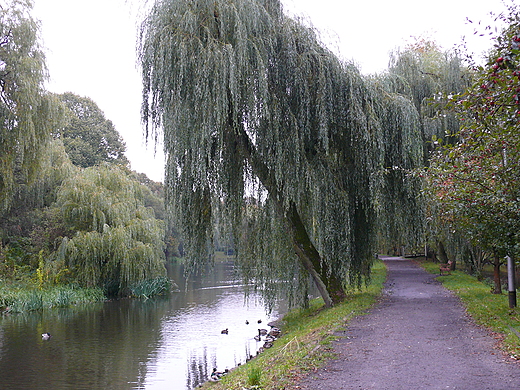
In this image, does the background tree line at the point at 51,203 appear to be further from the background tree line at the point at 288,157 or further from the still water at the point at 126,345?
the background tree line at the point at 288,157

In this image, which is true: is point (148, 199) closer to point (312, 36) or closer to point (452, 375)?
point (312, 36)

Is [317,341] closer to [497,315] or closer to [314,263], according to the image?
[497,315]

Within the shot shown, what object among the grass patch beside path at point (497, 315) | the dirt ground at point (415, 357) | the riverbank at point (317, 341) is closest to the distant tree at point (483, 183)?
the grass patch beside path at point (497, 315)

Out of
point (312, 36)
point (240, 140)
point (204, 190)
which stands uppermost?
point (312, 36)

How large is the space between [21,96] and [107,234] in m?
6.95

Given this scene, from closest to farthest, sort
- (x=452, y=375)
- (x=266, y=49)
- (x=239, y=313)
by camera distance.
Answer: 1. (x=452, y=375)
2. (x=266, y=49)
3. (x=239, y=313)

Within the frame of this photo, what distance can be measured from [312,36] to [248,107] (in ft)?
8.44

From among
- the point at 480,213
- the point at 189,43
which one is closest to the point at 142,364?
the point at 189,43

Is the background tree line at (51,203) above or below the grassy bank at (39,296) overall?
above

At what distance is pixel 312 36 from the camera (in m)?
10.8

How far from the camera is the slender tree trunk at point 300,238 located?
10727 millimetres

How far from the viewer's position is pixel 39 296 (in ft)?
62.1

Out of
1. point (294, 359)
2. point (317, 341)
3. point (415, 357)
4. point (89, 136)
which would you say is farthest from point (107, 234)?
point (89, 136)

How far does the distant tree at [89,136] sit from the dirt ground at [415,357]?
35.0 metres
